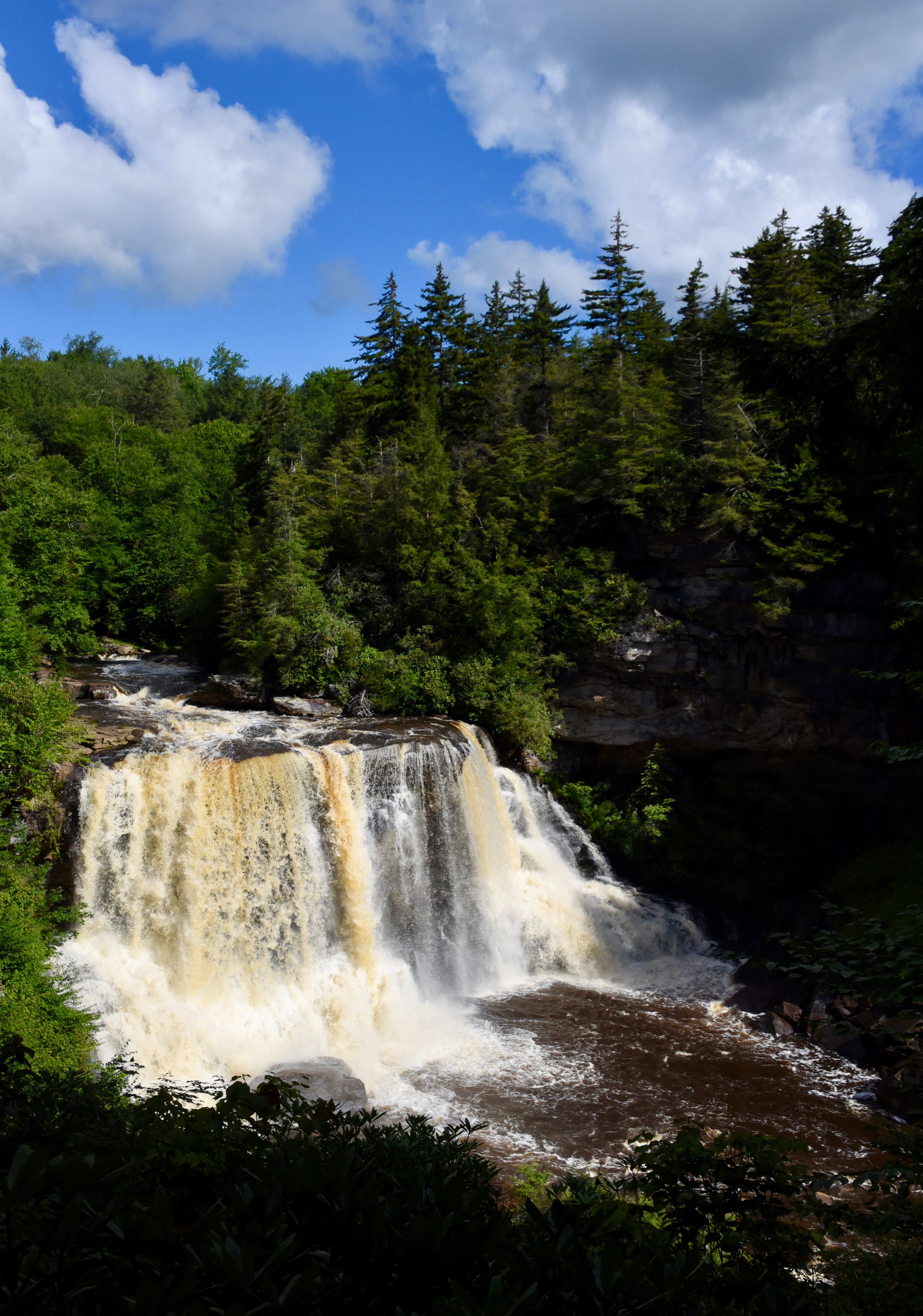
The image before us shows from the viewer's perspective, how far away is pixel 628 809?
19531 mm

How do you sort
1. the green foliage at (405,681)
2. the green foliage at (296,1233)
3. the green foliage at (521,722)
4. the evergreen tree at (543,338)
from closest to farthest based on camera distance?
the green foliage at (296,1233)
the green foliage at (521,722)
the green foliage at (405,681)
the evergreen tree at (543,338)

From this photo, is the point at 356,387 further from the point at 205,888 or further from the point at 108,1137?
the point at 108,1137

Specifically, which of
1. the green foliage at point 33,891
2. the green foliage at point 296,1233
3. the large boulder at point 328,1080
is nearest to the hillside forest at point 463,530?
the green foliage at point 33,891

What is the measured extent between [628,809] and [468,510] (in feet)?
31.1

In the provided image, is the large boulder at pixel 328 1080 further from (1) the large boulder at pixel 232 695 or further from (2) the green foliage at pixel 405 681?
(1) the large boulder at pixel 232 695

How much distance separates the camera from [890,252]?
17.7 feet

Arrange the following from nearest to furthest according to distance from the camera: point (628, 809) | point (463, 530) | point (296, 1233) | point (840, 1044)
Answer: point (296, 1233) → point (840, 1044) → point (628, 809) → point (463, 530)

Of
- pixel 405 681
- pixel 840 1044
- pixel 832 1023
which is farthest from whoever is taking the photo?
pixel 405 681

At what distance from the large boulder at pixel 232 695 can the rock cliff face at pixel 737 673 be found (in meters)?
7.74

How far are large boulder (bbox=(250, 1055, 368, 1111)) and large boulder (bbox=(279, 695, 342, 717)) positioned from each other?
7.93 m

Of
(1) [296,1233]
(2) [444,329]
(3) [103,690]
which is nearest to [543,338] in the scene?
(2) [444,329]

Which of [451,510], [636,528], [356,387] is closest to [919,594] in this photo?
[636,528]

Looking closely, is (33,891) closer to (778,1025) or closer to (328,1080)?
(328,1080)

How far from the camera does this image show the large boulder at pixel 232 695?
59.9 ft
